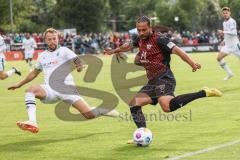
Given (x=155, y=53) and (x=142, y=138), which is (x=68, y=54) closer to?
(x=155, y=53)

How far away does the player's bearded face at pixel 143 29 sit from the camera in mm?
10133

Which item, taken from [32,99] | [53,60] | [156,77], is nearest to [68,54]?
[53,60]

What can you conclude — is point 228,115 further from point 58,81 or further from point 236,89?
point 236,89

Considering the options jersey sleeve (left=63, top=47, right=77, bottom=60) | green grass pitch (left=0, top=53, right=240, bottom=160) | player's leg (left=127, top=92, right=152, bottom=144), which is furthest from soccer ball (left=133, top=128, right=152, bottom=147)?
jersey sleeve (left=63, top=47, right=77, bottom=60)

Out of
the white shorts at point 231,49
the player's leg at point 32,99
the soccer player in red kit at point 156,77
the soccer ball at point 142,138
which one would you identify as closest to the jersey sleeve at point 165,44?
the soccer player in red kit at point 156,77

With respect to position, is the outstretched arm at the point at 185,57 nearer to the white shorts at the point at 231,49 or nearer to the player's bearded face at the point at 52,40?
the player's bearded face at the point at 52,40

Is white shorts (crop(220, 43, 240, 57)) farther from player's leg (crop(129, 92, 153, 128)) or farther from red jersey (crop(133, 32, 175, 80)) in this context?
player's leg (crop(129, 92, 153, 128))

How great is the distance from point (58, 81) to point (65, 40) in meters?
45.4

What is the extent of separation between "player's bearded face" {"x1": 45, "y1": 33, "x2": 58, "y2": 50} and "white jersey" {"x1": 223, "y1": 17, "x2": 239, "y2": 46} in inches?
465

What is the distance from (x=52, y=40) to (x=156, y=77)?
2.00m

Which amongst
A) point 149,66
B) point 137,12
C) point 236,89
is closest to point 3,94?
point 236,89

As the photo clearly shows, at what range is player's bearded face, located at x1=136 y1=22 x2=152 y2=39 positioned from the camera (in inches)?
399

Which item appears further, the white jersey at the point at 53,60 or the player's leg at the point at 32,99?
the white jersey at the point at 53,60

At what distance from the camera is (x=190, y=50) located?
59.2 metres
